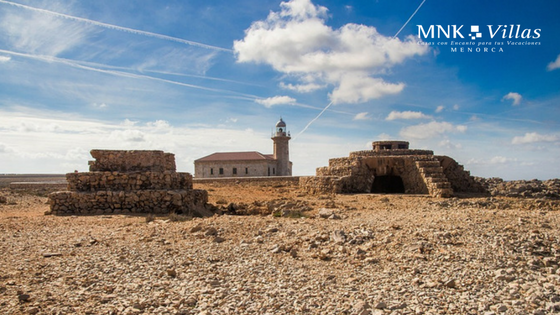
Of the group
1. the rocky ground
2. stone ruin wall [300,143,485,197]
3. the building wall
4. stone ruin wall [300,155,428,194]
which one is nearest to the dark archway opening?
stone ruin wall [300,143,485,197]

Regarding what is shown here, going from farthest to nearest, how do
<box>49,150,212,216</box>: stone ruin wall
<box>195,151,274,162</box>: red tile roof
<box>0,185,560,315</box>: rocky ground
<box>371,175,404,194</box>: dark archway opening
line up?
<box>195,151,274,162</box>: red tile roof → <box>371,175,404,194</box>: dark archway opening → <box>49,150,212,216</box>: stone ruin wall → <box>0,185,560,315</box>: rocky ground

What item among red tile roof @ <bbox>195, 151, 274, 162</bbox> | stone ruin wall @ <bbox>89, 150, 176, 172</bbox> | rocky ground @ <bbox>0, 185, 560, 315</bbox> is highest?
red tile roof @ <bbox>195, 151, 274, 162</bbox>

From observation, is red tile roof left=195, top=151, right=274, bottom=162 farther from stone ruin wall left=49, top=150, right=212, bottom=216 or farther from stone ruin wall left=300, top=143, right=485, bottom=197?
stone ruin wall left=49, top=150, right=212, bottom=216

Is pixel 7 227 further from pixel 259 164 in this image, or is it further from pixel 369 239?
pixel 259 164

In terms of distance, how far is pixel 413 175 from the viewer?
1716 cm

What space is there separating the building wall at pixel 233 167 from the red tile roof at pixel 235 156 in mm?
439

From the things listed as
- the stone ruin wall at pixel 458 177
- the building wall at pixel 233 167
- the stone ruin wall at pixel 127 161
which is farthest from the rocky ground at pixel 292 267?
the building wall at pixel 233 167

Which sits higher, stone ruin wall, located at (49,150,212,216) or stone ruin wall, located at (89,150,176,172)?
stone ruin wall, located at (89,150,176,172)

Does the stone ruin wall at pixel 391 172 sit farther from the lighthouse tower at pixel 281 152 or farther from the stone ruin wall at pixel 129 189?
the lighthouse tower at pixel 281 152

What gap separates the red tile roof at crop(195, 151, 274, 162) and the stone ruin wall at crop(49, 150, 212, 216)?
30581mm

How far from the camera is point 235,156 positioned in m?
45.9

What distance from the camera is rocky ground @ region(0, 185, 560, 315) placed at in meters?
4.67

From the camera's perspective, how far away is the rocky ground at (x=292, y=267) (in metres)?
4.67

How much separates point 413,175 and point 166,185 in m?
10.9
